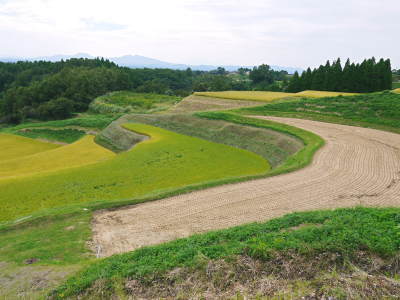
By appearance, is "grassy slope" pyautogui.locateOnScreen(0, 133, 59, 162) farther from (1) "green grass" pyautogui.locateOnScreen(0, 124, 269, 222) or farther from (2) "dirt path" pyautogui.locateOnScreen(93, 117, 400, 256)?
(2) "dirt path" pyautogui.locateOnScreen(93, 117, 400, 256)

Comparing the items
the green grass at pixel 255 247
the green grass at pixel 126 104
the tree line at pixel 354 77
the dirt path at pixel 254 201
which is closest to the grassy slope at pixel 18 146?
the green grass at pixel 126 104

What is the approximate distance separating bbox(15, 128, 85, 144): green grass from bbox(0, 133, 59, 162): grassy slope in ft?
5.94

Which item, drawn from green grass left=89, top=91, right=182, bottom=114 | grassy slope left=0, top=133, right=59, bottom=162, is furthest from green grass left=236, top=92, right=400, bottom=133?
grassy slope left=0, top=133, right=59, bottom=162

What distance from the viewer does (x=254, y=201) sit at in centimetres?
1537

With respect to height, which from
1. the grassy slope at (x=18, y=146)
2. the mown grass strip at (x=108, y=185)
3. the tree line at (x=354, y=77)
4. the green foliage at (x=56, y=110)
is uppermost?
the tree line at (x=354, y=77)

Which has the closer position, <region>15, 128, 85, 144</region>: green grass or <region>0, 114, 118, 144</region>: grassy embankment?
<region>15, 128, 85, 144</region>: green grass

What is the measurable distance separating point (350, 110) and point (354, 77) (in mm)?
26625

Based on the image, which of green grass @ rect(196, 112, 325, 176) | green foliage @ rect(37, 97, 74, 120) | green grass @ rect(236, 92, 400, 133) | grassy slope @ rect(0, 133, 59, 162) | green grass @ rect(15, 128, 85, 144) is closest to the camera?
green grass @ rect(196, 112, 325, 176)

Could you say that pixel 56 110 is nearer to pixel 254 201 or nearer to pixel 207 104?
pixel 207 104

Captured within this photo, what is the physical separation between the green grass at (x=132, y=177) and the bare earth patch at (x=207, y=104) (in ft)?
79.3

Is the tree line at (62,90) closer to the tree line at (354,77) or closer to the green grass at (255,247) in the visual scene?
the tree line at (354,77)

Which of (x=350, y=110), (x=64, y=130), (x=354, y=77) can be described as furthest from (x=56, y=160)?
(x=354, y=77)

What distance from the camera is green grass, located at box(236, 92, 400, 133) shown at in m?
32.3

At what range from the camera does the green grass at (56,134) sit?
5103 cm
